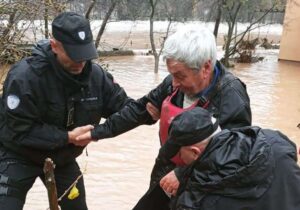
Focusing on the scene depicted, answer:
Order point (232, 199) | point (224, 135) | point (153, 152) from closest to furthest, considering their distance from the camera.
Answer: point (232, 199)
point (224, 135)
point (153, 152)

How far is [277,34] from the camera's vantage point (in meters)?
40.6

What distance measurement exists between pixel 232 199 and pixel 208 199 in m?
0.10

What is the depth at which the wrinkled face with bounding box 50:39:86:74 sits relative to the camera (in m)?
2.92

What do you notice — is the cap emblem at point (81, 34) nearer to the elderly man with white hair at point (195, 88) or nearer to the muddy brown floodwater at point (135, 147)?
the elderly man with white hair at point (195, 88)

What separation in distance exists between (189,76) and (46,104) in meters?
0.93

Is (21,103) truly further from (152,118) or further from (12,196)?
(152,118)

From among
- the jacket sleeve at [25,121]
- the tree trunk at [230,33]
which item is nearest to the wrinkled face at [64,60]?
the jacket sleeve at [25,121]

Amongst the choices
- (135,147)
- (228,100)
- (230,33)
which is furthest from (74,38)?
(230,33)

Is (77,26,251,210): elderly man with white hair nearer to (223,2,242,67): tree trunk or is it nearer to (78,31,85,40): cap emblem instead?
(78,31,85,40): cap emblem

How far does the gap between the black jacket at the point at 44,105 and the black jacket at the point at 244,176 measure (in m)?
1.21

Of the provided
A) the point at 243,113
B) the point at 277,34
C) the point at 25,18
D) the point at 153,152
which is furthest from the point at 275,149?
the point at 277,34

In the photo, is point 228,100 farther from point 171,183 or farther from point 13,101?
point 13,101

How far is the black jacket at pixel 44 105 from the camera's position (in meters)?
2.92

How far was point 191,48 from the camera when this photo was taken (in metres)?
2.52
